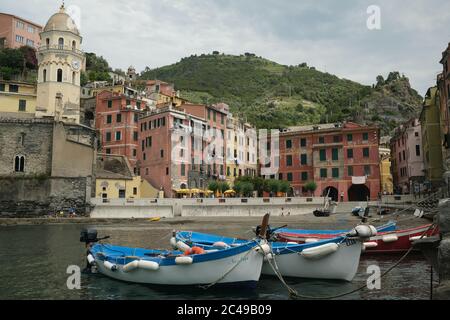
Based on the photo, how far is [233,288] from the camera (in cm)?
1412

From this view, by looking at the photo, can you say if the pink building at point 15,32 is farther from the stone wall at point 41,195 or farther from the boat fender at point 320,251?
the boat fender at point 320,251

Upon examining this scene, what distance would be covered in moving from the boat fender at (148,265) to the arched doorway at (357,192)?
49516 mm

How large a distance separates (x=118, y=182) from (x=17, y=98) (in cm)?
2300

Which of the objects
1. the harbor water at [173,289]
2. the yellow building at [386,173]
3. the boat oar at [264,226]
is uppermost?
the yellow building at [386,173]

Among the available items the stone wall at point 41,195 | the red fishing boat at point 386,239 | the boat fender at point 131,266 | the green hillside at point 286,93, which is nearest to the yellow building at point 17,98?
the stone wall at point 41,195

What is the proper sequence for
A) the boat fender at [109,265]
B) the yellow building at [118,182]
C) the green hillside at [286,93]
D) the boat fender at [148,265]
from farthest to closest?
the green hillside at [286,93]
the yellow building at [118,182]
the boat fender at [109,265]
the boat fender at [148,265]

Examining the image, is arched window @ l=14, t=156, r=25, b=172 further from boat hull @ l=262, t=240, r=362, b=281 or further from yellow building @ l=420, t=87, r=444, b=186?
yellow building @ l=420, t=87, r=444, b=186

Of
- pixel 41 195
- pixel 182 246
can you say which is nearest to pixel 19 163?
pixel 41 195

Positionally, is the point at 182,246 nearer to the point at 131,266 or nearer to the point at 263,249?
the point at 131,266

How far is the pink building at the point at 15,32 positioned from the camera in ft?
315

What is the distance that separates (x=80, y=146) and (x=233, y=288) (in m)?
45.4

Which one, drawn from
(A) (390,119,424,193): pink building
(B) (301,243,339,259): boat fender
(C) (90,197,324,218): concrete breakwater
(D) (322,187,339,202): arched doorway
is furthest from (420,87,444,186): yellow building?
(B) (301,243,339,259): boat fender

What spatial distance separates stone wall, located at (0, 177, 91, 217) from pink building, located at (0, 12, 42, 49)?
58509mm
